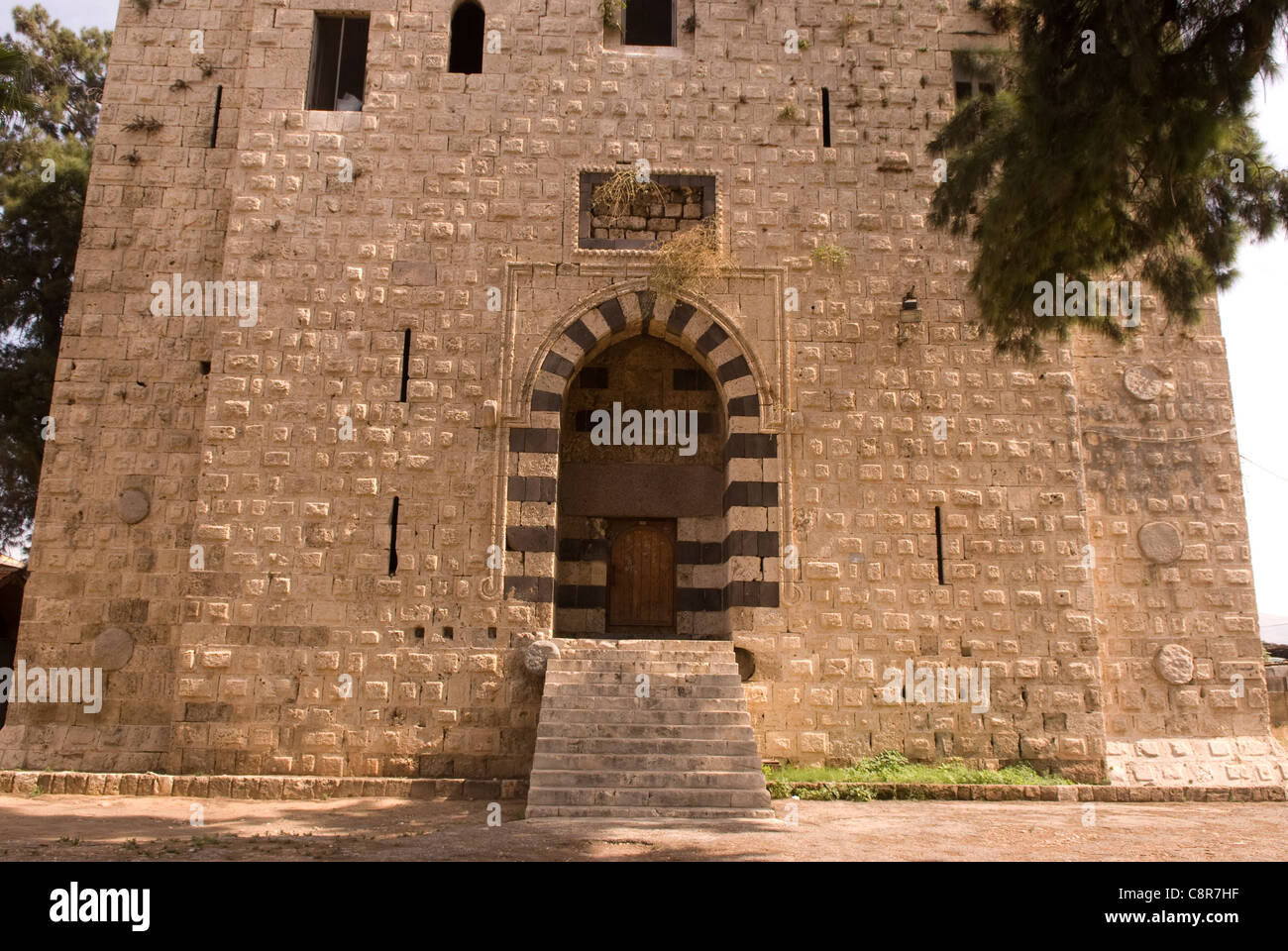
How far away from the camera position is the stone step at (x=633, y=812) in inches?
323

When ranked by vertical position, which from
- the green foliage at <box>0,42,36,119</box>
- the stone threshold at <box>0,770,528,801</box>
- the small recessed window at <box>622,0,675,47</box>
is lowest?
the stone threshold at <box>0,770,528,801</box>

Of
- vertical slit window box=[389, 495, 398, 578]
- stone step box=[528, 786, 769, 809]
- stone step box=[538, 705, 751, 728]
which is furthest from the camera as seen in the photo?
vertical slit window box=[389, 495, 398, 578]

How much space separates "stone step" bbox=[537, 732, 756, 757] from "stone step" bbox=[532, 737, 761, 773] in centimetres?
6

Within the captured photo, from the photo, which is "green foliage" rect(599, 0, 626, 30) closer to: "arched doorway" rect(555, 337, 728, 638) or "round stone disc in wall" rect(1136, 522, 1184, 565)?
"arched doorway" rect(555, 337, 728, 638)

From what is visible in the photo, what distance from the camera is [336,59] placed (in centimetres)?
1247

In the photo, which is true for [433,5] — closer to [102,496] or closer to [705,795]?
[102,496]

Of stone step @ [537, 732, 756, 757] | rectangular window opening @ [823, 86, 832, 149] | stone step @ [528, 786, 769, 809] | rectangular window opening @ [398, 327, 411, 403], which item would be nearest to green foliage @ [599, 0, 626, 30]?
rectangular window opening @ [823, 86, 832, 149]

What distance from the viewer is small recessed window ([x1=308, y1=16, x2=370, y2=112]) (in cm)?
1224

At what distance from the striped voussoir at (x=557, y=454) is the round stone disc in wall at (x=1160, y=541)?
14.0ft

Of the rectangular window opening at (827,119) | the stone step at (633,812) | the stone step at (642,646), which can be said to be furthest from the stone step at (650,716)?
the rectangular window opening at (827,119)

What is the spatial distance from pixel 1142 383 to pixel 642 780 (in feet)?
25.1

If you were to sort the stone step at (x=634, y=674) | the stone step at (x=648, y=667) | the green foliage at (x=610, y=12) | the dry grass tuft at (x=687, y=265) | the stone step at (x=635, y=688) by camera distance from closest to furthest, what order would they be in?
the stone step at (x=635, y=688) → the stone step at (x=634, y=674) → the stone step at (x=648, y=667) → the dry grass tuft at (x=687, y=265) → the green foliage at (x=610, y=12)

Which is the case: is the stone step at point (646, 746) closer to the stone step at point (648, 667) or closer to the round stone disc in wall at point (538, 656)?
the stone step at point (648, 667)

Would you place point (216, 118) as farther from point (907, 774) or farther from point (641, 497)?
point (907, 774)
